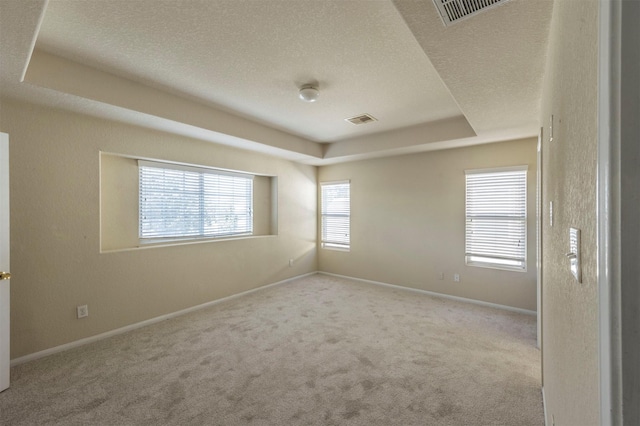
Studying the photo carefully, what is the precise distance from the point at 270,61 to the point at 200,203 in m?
2.59

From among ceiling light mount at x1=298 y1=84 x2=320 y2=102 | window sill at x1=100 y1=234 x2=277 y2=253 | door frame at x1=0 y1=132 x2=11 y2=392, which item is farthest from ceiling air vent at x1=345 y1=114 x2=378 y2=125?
door frame at x1=0 y1=132 x2=11 y2=392

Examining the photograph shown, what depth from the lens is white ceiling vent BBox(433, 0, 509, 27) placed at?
1351mm

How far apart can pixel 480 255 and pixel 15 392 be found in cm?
513

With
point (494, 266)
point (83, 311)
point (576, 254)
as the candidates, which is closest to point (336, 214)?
point (494, 266)

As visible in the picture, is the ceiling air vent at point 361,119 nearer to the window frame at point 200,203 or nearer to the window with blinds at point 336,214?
the window with blinds at point 336,214

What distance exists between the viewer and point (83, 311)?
9.75 feet

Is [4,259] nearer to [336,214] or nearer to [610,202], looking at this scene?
[610,202]

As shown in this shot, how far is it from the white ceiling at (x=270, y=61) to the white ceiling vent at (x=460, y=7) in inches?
1.9

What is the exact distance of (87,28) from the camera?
1.98m

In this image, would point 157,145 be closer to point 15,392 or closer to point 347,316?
point 15,392

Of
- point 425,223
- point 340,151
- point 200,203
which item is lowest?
point 425,223

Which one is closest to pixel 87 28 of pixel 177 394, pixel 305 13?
pixel 305 13

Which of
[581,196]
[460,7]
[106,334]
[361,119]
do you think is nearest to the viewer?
[581,196]

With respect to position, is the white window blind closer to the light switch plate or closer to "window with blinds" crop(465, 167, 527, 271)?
"window with blinds" crop(465, 167, 527, 271)
